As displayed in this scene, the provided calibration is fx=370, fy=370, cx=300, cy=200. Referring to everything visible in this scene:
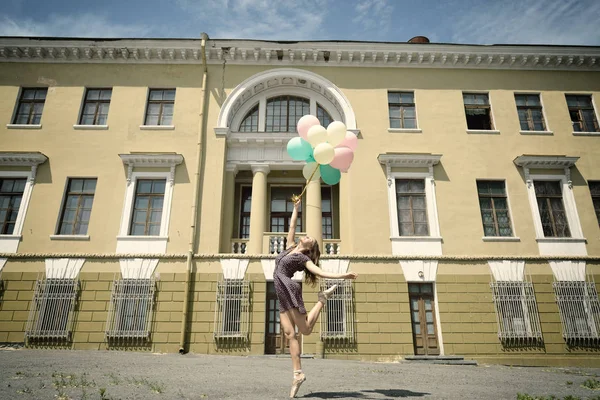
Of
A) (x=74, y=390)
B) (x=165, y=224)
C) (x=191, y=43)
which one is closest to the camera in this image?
(x=74, y=390)

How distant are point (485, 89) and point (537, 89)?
7.40 ft

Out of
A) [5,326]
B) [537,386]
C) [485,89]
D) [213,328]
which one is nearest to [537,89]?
[485,89]

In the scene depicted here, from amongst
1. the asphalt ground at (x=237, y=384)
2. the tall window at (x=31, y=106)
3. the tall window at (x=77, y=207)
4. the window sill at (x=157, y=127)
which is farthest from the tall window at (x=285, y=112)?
the asphalt ground at (x=237, y=384)

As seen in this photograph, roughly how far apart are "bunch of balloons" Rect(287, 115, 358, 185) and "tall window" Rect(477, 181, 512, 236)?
9.58 m

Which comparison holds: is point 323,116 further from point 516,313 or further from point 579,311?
point 579,311

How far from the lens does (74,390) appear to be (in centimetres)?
460

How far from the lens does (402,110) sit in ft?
52.1

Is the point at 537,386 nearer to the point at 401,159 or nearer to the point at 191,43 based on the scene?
the point at 401,159

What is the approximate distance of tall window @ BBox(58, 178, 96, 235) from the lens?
1378 centimetres

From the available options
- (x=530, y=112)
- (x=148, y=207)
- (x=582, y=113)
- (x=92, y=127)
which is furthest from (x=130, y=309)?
(x=582, y=113)

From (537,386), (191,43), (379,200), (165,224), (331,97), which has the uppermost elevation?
(191,43)

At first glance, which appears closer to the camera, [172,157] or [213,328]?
[213,328]

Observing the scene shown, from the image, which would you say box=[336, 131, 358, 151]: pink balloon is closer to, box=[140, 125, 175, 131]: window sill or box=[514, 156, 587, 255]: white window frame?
box=[140, 125, 175, 131]: window sill

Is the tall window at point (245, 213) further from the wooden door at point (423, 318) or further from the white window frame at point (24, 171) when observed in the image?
the white window frame at point (24, 171)
